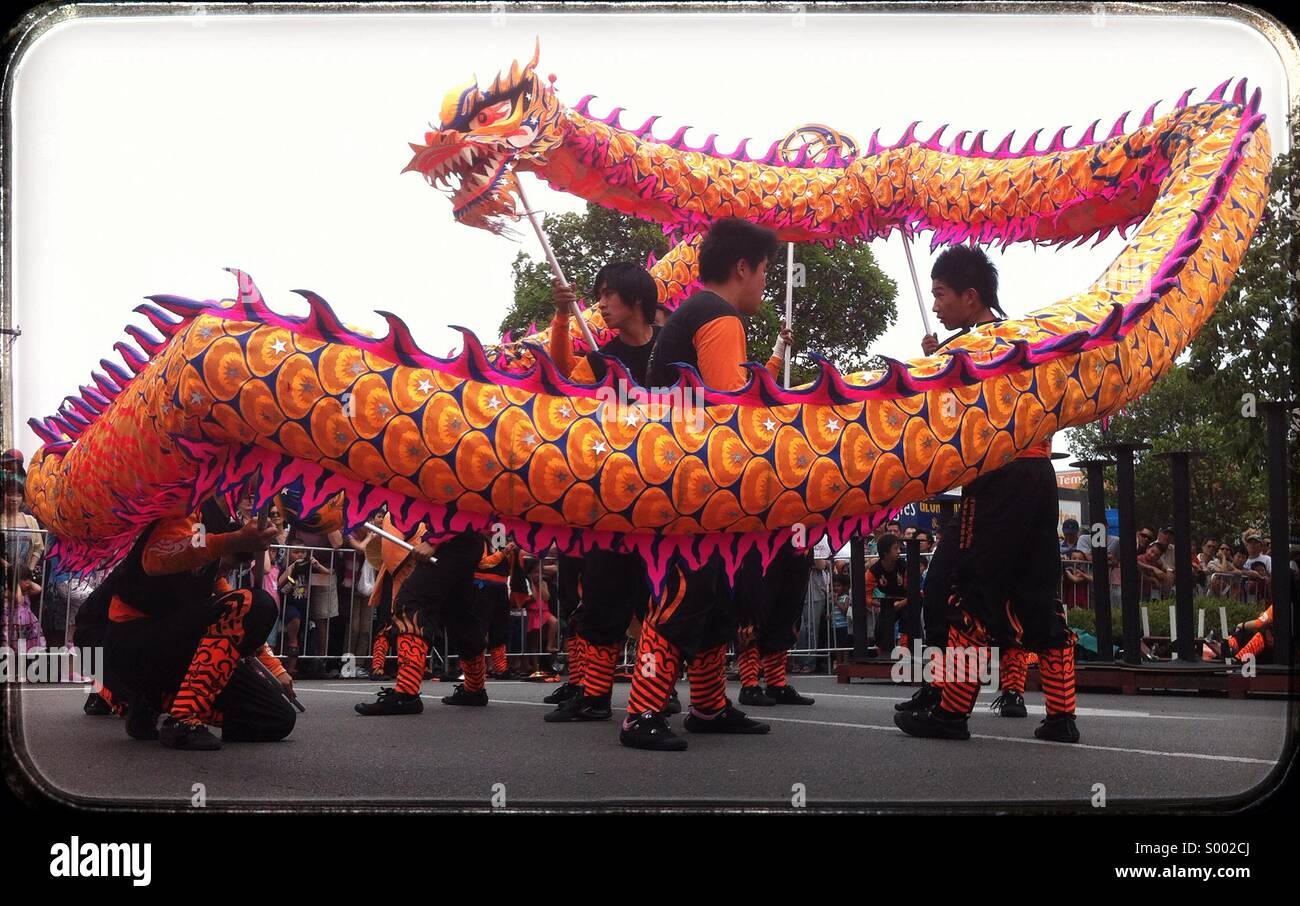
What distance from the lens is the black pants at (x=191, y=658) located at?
446cm

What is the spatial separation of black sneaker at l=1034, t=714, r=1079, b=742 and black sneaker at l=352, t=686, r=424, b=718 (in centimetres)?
303

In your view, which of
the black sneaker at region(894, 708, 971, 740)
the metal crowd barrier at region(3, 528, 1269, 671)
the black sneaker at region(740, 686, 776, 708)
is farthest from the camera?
the black sneaker at region(740, 686, 776, 708)

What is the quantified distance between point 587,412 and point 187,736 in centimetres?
211

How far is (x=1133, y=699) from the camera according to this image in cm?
657

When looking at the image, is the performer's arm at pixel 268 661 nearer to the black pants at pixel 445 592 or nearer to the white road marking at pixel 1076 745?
the black pants at pixel 445 592

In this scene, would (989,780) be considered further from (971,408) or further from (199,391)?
(199,391)

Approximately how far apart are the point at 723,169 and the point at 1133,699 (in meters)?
3.77

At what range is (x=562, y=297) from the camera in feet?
15.2

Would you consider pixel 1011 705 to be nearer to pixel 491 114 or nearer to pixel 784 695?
pixel 784 695

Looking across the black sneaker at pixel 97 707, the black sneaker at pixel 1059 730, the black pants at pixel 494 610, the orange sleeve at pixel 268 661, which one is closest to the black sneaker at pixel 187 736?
the orange sleeve at pixel 268 661

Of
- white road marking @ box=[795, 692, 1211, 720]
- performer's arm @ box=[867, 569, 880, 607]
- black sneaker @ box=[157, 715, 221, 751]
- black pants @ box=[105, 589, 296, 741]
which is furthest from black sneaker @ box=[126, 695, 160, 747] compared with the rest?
performer's arm @ box=[867, 569, 880, 607]

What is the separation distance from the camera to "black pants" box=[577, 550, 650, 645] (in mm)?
5371

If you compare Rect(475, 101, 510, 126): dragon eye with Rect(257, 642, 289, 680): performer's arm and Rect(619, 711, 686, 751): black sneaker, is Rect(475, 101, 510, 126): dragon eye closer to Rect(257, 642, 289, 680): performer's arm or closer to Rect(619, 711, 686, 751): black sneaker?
Rect(619, 711, 686, 751): black sneaker

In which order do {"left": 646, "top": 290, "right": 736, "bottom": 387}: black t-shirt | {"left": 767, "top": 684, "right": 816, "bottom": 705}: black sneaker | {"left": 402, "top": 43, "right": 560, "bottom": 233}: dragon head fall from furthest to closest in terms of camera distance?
{"left": 767, "top": 684, "right": 816, "bottom": 705}: black sneaker → {"left": 646, "top": 290, "right": 736, "bottom": 387}: black t-shirt → {"left": 402, "top": 43, "right": 560, "bottom": 233}: dragon head
